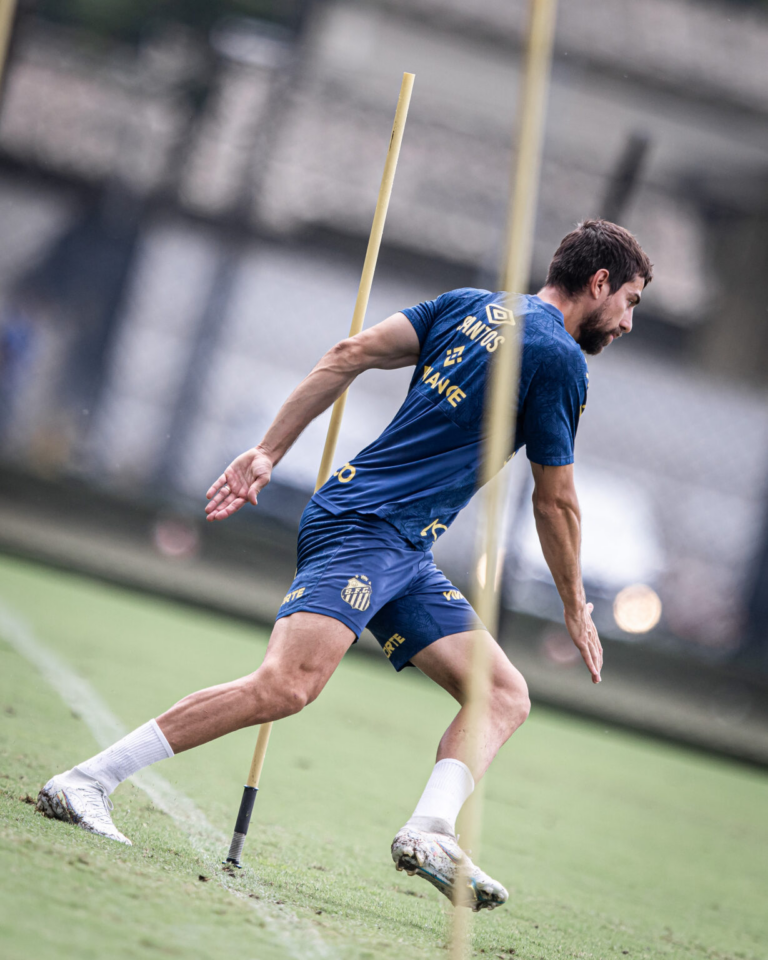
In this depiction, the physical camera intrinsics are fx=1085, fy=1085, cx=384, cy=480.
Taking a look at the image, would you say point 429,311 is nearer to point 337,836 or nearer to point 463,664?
point 463,664

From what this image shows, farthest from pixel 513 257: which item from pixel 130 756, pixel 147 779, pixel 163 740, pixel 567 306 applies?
pixel 147 779

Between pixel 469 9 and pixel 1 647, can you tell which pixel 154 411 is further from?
pixel 469 9

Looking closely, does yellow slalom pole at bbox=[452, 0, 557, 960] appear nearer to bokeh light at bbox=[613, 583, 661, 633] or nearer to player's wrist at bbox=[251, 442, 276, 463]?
player's wrist at bbox=[251, 442, 276, 463]

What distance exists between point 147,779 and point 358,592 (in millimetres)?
1659

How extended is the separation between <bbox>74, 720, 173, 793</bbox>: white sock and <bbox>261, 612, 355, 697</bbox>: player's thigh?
36cm

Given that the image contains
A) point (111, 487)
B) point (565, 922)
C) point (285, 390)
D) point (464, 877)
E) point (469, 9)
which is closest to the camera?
point (464, 877)

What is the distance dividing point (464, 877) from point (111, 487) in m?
8.11

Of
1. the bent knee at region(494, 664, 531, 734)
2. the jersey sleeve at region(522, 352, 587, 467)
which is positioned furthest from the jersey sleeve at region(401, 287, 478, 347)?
the bent knee at region(494, 664, 531, 734)

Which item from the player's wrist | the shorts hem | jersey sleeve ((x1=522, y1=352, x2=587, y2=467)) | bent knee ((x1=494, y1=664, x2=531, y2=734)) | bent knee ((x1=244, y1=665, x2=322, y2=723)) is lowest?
bent knee ((x1=244, y1=665, x2=322, y2=723))

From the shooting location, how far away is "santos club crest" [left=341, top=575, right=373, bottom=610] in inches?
113

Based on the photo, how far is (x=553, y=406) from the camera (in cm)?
294

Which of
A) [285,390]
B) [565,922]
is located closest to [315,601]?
[565,922]

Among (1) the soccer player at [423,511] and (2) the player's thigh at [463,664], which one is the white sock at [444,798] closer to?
(1) the soccer player at [423,511]

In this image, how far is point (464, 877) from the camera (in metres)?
2.30
